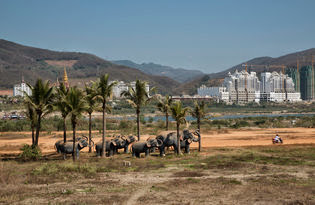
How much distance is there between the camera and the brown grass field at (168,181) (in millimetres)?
15172

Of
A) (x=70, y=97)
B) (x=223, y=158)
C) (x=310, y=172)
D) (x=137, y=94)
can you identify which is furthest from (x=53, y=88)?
(x=310, y=172)

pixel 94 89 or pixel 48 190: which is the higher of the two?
pixel 94 89

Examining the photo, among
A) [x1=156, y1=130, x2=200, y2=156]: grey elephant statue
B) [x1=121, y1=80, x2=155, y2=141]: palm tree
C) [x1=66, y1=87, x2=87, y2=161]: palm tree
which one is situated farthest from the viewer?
[x1=121, y1=80, x2=155, y2=141]: palm tree

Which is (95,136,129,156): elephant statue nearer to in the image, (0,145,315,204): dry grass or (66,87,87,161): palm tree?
(0,145,315,204): dry grass

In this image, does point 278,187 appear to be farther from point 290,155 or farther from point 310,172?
point 290,155

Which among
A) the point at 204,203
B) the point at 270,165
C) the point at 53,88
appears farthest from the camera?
the point at 53,88

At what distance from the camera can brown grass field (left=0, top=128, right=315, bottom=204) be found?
597 inches

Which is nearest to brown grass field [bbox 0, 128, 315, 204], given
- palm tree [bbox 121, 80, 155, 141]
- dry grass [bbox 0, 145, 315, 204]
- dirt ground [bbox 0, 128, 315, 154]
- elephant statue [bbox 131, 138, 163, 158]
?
dry grass [bbox 0, 145, 315, 204]

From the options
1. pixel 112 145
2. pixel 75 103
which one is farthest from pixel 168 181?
pixel 112 145

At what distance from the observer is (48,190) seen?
55.2 feet

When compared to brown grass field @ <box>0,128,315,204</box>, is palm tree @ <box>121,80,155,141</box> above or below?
above

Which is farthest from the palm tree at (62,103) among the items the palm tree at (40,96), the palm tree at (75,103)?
the palm tree at (40,96)

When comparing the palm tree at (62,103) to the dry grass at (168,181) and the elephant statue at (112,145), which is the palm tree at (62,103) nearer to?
the dry grass at (168,181)

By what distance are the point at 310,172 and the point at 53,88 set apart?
17.4 metres
